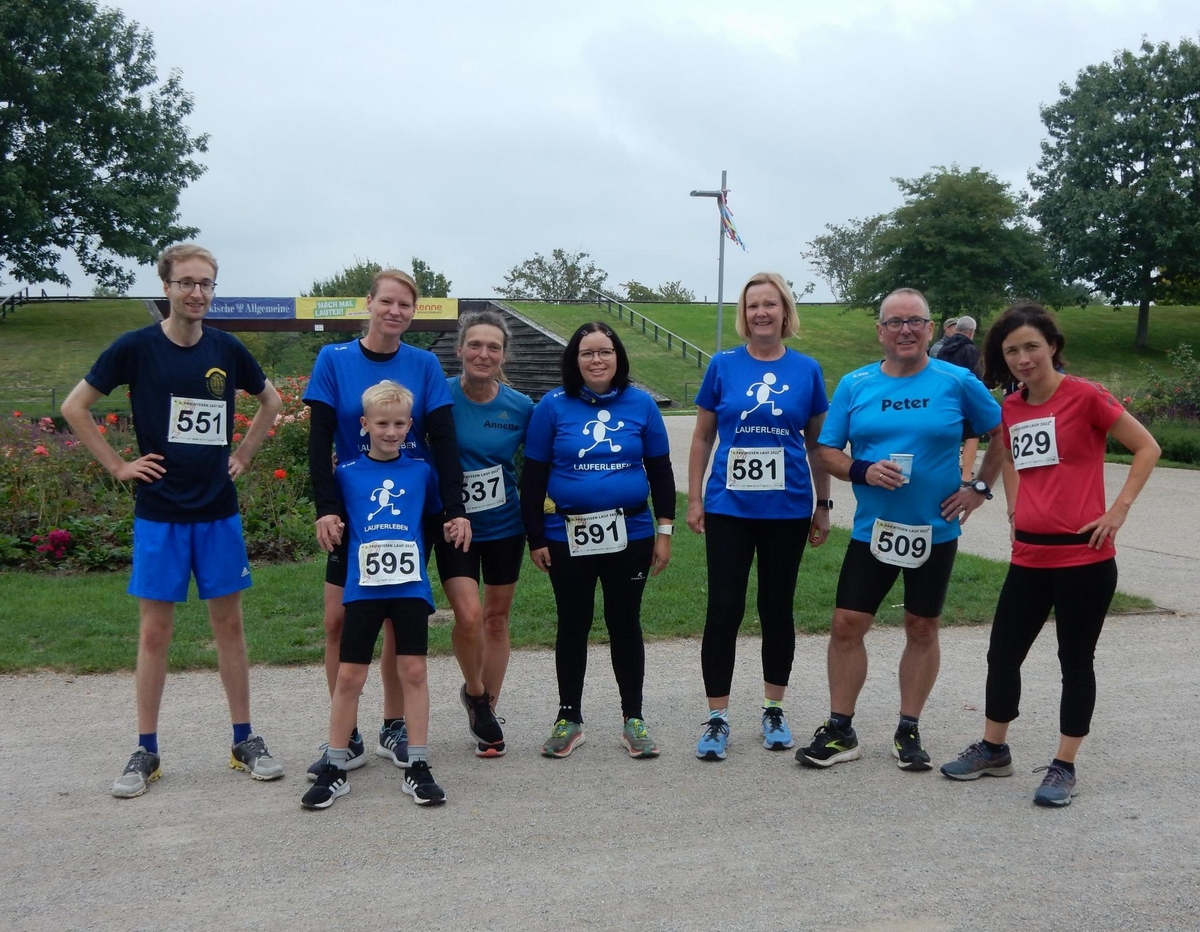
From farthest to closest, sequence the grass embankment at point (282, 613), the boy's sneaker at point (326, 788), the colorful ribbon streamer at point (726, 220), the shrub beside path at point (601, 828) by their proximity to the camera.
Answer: the colorful ribbon streamer at point (726, 220) < the grass embankment at point (282, 613) < the boy's sneaker at point (326, 788) < the shrub beside path at point (601, 828)

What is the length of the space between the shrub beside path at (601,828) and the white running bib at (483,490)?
1.15 meters

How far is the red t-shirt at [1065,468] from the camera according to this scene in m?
4.35

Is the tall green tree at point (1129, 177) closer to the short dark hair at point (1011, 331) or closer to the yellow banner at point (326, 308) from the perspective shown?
the yellow banner at point (326, 308)

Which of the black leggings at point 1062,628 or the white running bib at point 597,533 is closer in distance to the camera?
the black leggings at point 1062,628

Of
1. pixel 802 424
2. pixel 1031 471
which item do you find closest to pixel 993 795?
pixel 1031 471

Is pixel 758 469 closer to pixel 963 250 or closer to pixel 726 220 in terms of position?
pixel 726 220

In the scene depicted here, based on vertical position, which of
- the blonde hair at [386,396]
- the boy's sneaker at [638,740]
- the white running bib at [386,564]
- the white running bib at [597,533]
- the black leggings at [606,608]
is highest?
the blonde hair at [386,396]

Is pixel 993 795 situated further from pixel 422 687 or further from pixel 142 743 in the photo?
pixel 142 743

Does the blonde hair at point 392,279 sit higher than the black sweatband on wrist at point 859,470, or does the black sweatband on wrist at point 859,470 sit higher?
the blonde hair at point 392,279

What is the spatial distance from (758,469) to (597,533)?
0.78 meters

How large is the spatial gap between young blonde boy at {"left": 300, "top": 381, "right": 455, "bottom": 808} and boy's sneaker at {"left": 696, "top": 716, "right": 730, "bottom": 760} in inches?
48.7

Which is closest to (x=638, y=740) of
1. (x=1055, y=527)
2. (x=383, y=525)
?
(x=383, y=525)

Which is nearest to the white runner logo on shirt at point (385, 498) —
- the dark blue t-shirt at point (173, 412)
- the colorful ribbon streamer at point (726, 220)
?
the dark blue t-shirt at point (173, 412)

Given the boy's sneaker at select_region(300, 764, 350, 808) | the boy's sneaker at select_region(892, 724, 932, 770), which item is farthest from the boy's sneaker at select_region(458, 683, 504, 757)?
the boy's sneaker at select_region(892, 724, 932, 770)
